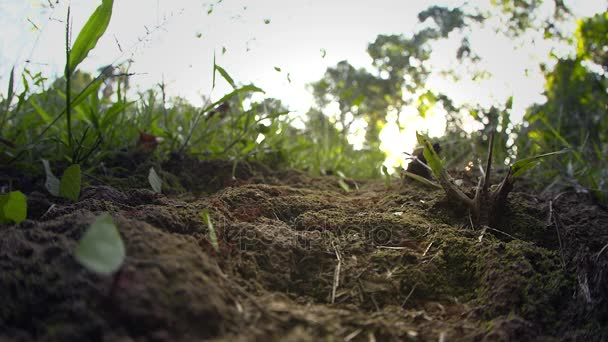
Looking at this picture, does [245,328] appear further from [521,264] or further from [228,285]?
[521,264]

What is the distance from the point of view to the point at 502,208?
48.6 inches

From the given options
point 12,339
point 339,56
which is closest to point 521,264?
point 12,339

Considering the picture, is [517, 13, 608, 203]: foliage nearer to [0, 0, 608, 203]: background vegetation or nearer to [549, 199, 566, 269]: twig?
[0, 0, 608, 203]: background vegetation

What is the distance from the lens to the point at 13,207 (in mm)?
895

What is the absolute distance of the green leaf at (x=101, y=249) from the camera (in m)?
0.48

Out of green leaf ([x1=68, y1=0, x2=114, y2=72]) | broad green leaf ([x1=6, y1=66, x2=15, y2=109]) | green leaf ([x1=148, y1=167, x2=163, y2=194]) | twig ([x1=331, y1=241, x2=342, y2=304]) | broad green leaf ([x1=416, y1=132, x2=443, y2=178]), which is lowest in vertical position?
twig ([x1=331, y1=241, x2=342, y2=304])

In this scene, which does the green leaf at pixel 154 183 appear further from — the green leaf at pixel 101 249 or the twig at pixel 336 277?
the green leaf at pixel 101 249

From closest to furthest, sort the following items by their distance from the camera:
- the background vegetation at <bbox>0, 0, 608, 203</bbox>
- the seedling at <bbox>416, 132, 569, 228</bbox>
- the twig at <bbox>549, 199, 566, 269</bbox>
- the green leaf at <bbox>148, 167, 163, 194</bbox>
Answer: the twig at <bbox>549, 199, 566, 269</bbox> → the seedling at <bbox>416, 132, 569, 228</bbox> → the green leaf at <bbox>148, 167, 163, 194</bbox> → the background vegetation at <bbox>0, 0, 608, 203</bbox>

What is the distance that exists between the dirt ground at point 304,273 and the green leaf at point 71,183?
4 centimetres

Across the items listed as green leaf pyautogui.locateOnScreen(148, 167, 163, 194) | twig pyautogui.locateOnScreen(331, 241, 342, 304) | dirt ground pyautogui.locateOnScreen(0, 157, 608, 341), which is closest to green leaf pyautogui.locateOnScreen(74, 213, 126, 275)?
dirt ground pyautogui.locateOnScreen(0, 157, 608, 341)

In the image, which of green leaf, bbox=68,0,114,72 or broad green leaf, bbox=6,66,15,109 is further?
broad green leaf, bbox=6,66,15,109

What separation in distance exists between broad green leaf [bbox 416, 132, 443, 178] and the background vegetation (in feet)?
1.45

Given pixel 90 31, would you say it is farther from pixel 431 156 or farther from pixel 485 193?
pixel 485 193

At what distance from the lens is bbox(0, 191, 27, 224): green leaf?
0.89 meters
